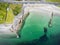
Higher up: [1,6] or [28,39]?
[1,6]

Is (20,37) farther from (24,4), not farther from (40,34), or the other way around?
(24,4)

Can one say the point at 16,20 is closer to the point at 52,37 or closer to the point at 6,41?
the point at 6,41

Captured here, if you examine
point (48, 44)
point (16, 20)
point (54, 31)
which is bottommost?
point (48, 44)


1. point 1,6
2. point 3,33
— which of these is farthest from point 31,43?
point 1,6

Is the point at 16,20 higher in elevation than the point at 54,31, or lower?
higher

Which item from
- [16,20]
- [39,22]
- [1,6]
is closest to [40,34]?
[39,22]
